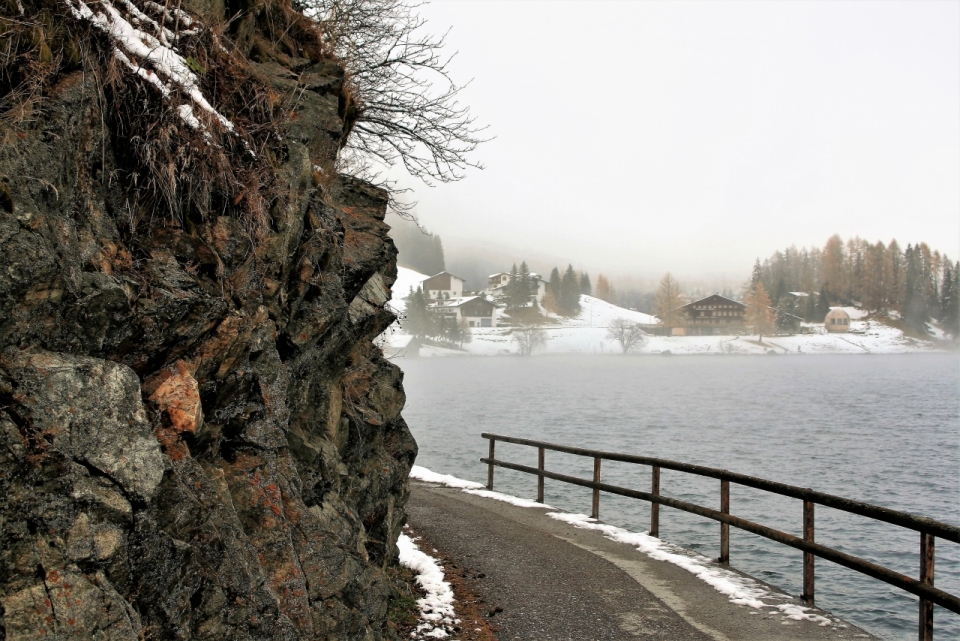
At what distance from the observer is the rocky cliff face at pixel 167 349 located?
278 centimetres

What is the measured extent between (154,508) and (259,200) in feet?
7.77

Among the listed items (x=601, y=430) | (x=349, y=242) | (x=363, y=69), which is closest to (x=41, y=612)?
(x=349, y=242)

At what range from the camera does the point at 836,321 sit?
139 meters

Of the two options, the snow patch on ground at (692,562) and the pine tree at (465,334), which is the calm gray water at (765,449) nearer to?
the snow patch on ground at (692,562)

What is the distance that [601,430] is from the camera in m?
33.5

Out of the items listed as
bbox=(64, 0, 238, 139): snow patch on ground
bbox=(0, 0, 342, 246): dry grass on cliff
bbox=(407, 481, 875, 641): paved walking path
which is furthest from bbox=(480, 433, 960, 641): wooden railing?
bbox=(64, 0, 238, 139): snow patch on ground

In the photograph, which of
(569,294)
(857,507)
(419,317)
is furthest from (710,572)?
(569,294)

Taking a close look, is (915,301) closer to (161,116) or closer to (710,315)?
(710,315)

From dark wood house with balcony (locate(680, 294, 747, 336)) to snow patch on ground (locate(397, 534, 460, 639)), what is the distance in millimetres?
143135

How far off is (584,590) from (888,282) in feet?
550

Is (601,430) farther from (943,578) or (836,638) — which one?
(836,638)

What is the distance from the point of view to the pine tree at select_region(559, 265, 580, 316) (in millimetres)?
176750

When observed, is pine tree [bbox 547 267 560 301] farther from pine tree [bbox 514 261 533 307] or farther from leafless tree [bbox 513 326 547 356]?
leafless tree [bbox 513 326 547 356]

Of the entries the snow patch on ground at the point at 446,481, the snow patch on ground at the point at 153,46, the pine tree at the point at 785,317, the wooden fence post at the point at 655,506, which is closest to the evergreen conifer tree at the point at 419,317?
the pine tree at the point at 785,317
